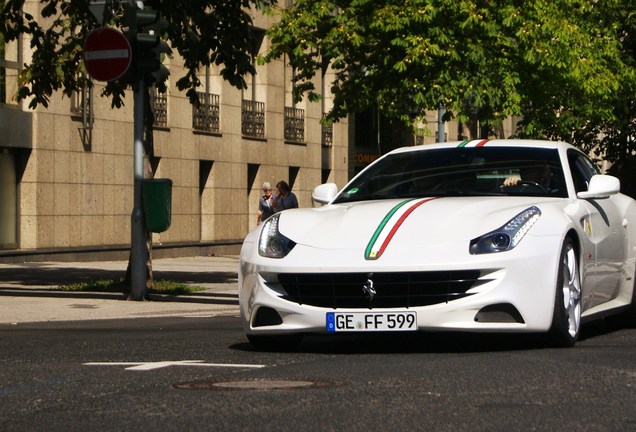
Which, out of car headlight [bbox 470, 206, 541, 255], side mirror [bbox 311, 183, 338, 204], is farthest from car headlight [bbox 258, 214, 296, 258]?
car headlight [bbox 470, 206, 541, 255]

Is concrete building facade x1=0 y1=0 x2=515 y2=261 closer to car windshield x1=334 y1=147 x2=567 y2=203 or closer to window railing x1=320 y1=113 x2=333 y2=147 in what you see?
window railing x1=320 y1=113 x2=333 y2=147

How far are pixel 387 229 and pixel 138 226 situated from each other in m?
7.56

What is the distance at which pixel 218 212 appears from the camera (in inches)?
1506

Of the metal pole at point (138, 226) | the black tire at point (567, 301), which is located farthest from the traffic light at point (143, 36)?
the black tire at point (567, 301)

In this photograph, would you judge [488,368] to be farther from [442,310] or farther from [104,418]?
[104,418]

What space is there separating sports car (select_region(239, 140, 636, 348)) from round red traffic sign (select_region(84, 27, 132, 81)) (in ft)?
20.2

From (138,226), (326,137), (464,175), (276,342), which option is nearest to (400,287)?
(276,342)

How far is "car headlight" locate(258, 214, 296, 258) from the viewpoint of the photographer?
9.61 m

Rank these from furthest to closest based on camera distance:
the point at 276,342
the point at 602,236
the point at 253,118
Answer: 1. the point at 253,118
2. the point at 602,236
3. the point at 276,342

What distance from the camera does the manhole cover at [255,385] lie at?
7.36 metres

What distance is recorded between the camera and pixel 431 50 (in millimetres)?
25266

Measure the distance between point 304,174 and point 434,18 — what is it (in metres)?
17.4

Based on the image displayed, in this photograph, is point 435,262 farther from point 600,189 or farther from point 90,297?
point 90,297

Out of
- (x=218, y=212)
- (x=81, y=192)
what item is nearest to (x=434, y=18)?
(x=81, y=192)
